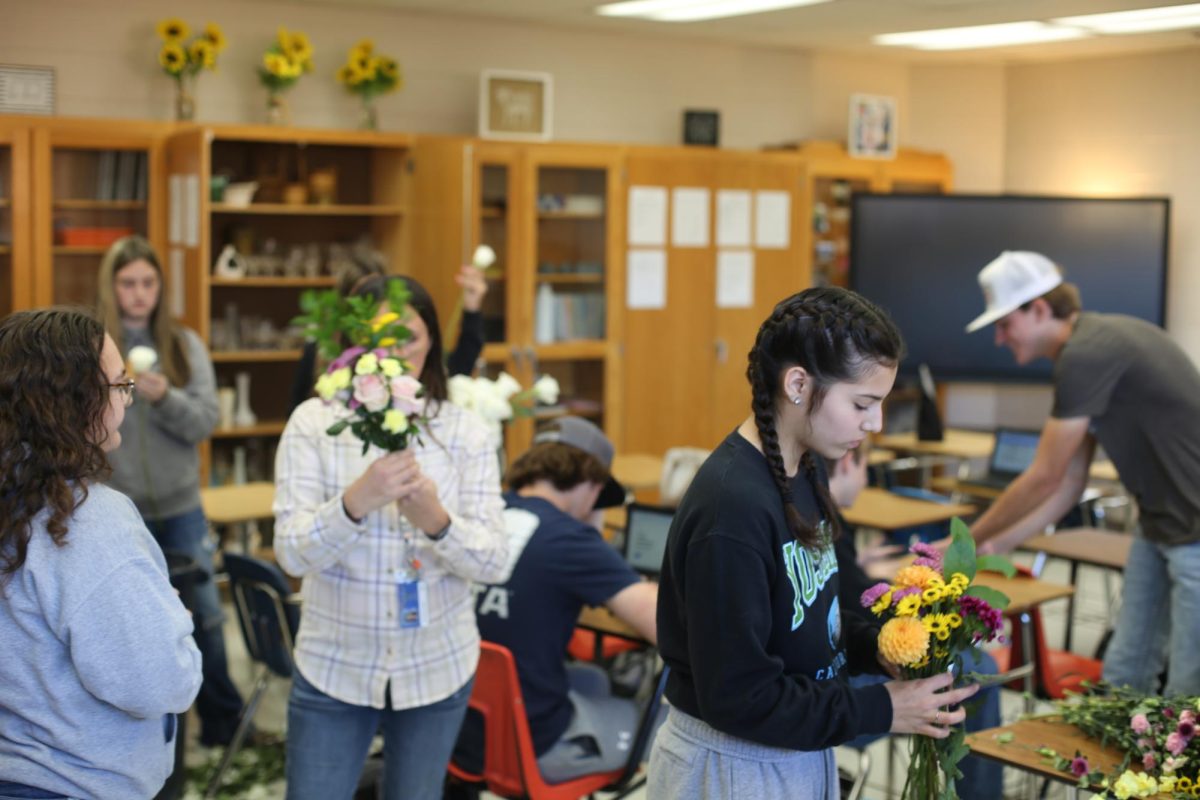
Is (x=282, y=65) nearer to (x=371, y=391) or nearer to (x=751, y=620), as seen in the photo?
(x=371, y=391)

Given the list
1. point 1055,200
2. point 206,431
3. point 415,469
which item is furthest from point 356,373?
point 1055,200

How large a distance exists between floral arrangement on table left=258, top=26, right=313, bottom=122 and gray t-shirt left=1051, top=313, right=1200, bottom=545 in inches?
165

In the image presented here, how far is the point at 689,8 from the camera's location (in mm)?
6695

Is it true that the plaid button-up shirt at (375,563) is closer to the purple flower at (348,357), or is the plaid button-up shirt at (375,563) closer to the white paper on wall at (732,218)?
the purple flower at (348,357)

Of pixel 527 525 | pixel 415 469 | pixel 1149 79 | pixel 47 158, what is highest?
pixel 1149 79

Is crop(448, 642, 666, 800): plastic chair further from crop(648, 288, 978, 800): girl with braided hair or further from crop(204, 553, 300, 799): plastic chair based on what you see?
crop(648, 288, 978, 800): girl with braided hair

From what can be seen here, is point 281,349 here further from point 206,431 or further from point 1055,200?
point 1055,200

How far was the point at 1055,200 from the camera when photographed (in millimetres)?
7871

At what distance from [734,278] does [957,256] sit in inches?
55.1

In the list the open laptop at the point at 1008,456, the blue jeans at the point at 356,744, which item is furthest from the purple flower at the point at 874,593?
the open laptop at the point at 1008,456

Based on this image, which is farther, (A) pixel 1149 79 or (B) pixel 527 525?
(A) pixel 1149 79

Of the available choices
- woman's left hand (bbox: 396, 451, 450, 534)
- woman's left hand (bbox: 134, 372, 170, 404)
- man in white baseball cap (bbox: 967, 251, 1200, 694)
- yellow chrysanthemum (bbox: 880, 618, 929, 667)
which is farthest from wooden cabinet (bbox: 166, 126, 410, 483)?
yellow chrysanthemum (bbox: 880, 618, 929, 667)

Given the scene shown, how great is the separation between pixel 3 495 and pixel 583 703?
5.85 feet

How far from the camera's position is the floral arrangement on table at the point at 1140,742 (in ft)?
7.54
